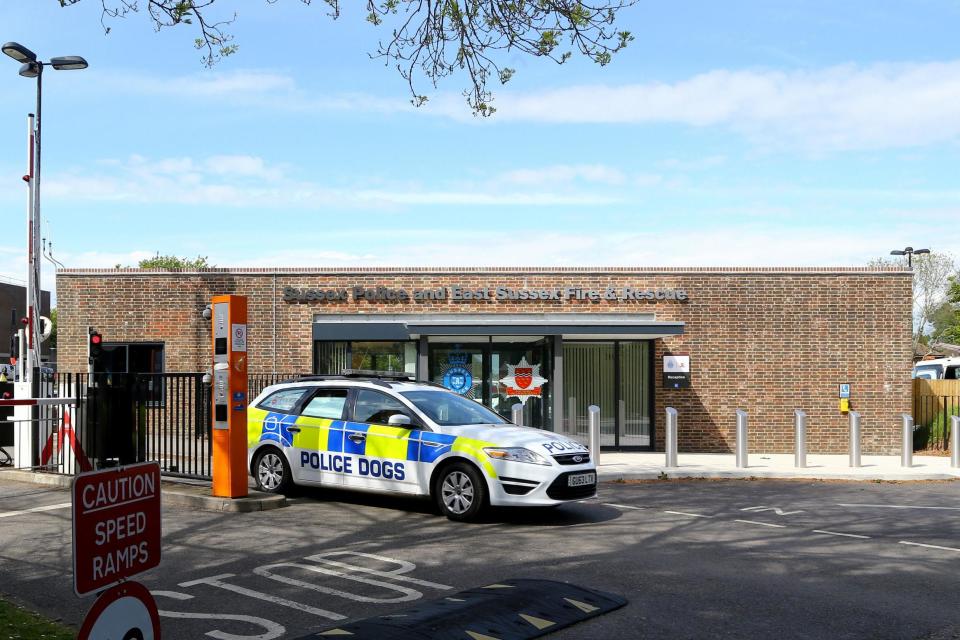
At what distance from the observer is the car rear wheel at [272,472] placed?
12.4m

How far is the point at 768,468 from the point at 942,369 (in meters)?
13.5

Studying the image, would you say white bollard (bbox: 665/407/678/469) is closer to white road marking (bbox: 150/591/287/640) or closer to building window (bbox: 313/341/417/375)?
building window (bbox: 313/341/417/375)

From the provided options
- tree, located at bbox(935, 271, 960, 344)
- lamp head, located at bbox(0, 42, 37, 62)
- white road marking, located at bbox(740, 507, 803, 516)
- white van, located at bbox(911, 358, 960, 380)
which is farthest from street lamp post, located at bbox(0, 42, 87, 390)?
tree, located at bbox(935, 271, 960, 344)

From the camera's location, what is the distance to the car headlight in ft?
34.5

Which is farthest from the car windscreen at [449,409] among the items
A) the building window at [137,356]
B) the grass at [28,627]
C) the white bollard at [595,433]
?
the building window at [137,356]

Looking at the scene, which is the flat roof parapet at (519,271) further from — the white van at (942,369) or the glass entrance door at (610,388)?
the white van at (942,369)

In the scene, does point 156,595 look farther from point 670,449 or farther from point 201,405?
point 670,449

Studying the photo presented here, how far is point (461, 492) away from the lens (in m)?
10.7

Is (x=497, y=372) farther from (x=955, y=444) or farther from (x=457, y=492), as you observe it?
(x=457, y=492)

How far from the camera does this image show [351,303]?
22000mm

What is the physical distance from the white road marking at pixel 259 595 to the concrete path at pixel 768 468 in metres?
8.60

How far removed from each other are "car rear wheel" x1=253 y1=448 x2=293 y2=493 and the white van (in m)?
20.9

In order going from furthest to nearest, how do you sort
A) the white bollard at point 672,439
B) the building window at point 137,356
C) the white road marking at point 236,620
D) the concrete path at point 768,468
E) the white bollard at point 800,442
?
the building window at point 137,356
the white bollard at point 800,442
the white bollard at point 672,439
the concrete path at point 768,468
the white road marking at point 236,620

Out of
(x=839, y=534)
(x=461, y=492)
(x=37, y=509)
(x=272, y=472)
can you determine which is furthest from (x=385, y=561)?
(x=37, y=509)
